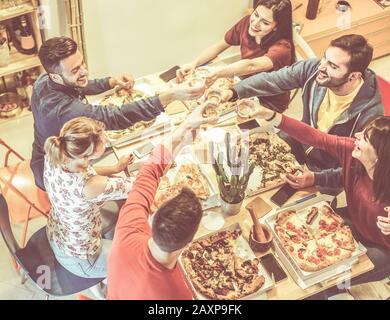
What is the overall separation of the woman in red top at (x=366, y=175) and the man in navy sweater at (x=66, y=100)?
448 millimetres

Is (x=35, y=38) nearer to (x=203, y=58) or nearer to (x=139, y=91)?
(x=139, y=91)

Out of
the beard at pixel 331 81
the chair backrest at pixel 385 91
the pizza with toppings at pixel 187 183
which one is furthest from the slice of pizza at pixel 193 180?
the chair backrest at pixel 385 91

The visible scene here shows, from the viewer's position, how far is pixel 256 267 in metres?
2.31

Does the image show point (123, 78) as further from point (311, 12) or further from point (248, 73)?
point (311, 12)

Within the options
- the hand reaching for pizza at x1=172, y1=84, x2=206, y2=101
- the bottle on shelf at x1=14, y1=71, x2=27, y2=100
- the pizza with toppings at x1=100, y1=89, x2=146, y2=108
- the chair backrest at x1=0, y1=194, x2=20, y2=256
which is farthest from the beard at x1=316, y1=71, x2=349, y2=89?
the bottle on shelf at x1=14, y1=71, x2=27, y2=100

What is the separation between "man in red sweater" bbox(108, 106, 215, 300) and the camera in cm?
192

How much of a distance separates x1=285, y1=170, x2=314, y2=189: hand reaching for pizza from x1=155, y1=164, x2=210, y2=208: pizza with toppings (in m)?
0.36

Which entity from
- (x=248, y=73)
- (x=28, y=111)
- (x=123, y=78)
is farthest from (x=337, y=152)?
(x=28, y=111)

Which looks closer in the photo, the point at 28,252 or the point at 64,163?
the point at 64,163

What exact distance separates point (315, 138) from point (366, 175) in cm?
25

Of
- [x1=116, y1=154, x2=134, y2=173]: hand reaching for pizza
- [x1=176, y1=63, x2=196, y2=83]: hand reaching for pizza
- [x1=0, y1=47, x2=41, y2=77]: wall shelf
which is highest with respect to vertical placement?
[x1=176, y1=63, x2=196, y2=83]: hand reaching for pizza

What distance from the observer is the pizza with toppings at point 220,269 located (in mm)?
2244

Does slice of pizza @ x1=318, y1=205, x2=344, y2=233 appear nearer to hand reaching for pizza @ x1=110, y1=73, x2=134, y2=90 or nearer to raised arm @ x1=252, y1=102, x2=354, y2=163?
raised arm @ x1=252, y1=102, x2=354, y2=163
